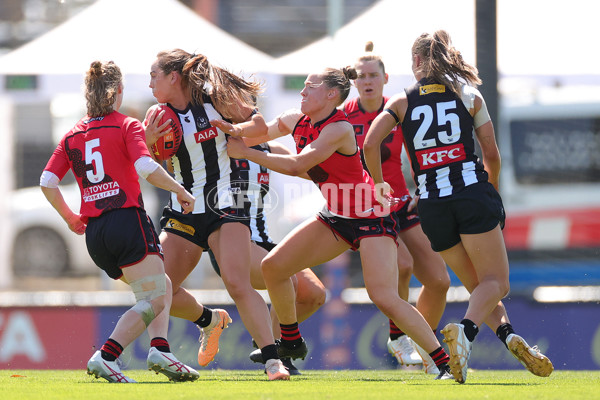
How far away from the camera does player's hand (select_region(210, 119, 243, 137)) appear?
5.24 metres

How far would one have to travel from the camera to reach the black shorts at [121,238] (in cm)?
507

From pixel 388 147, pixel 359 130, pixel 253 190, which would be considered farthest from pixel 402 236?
pixel 253 190

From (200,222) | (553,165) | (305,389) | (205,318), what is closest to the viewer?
(305,389)

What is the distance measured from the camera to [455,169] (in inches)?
212

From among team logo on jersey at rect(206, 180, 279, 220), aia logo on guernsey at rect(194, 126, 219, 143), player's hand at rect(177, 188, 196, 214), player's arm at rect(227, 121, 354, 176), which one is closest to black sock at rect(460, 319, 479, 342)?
A: player's arm at rect(227, 121, 354, 176)

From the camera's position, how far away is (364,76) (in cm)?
652

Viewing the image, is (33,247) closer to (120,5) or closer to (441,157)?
(120,5)

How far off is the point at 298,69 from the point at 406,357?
3.50 meters

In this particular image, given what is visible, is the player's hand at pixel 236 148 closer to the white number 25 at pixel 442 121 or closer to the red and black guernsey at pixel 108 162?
the red and black guernsey at pixel 108 162

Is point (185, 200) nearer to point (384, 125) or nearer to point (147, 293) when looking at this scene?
point (147, 293)

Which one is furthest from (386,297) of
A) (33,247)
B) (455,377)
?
(33,247)

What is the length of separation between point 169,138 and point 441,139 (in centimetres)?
147

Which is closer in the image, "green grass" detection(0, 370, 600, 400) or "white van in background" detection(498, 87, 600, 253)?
"green grass" detection(0, 370, 600, 400)

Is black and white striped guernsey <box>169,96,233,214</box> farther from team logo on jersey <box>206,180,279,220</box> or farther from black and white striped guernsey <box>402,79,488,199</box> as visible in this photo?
black and white striped guernsey <box>402,79,488,199</box>
